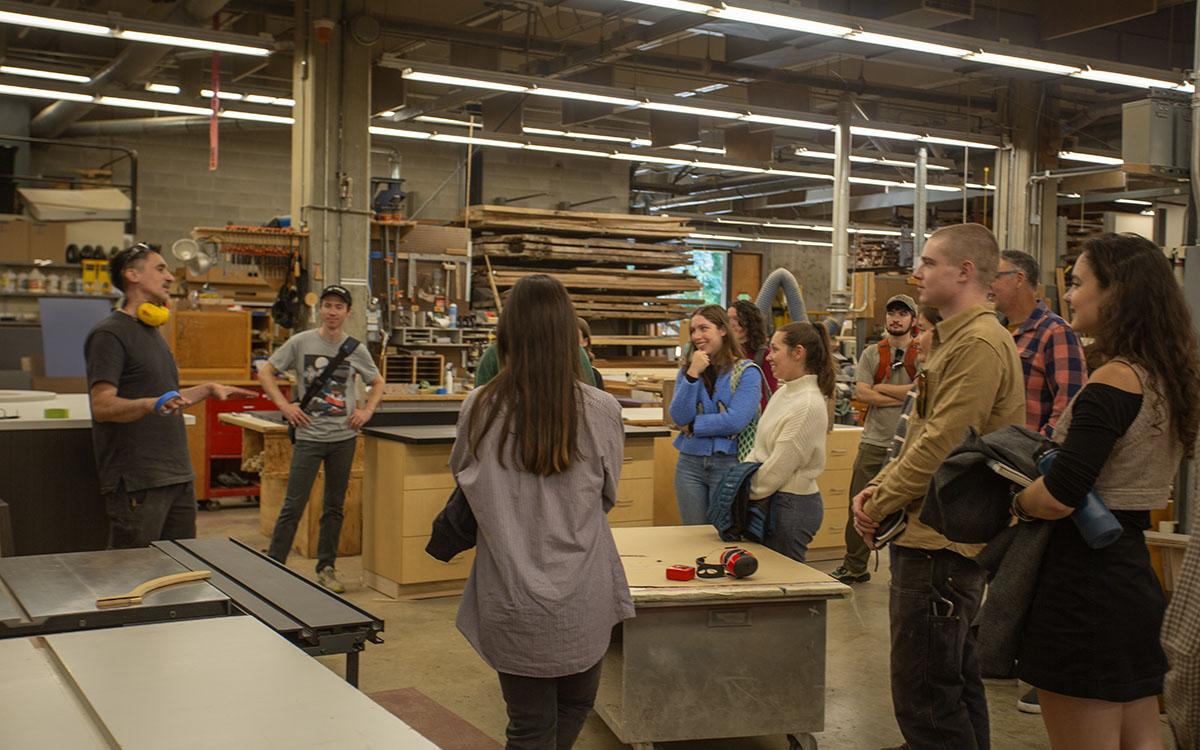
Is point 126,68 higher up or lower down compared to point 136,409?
higher up

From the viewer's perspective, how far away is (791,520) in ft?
13.1

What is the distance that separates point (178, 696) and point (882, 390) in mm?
4743

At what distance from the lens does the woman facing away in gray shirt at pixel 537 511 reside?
246 centimetres

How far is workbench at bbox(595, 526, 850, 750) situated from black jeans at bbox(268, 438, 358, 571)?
2.53 meters

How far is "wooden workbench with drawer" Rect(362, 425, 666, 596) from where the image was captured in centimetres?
565

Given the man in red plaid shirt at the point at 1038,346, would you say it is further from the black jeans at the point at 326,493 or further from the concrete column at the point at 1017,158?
the concrete column at the point at 1017,158

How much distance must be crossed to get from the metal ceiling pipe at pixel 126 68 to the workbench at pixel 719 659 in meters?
6.35

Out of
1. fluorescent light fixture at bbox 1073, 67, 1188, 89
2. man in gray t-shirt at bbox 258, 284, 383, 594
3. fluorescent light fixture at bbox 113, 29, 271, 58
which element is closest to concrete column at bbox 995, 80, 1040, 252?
fluorescent light fixture at bbox 1073, 67, 1188, 89

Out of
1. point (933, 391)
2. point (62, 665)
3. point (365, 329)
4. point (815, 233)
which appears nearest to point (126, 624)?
point (62, 665)

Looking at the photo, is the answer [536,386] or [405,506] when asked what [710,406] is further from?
[536,386]

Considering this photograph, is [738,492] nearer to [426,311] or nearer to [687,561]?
[687,561]

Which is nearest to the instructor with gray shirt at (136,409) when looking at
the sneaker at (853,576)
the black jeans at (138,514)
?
the black jeans at (138,514)

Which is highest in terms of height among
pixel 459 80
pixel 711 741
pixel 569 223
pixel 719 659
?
pixel 459 80

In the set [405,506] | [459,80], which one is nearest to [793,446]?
[405,506]
